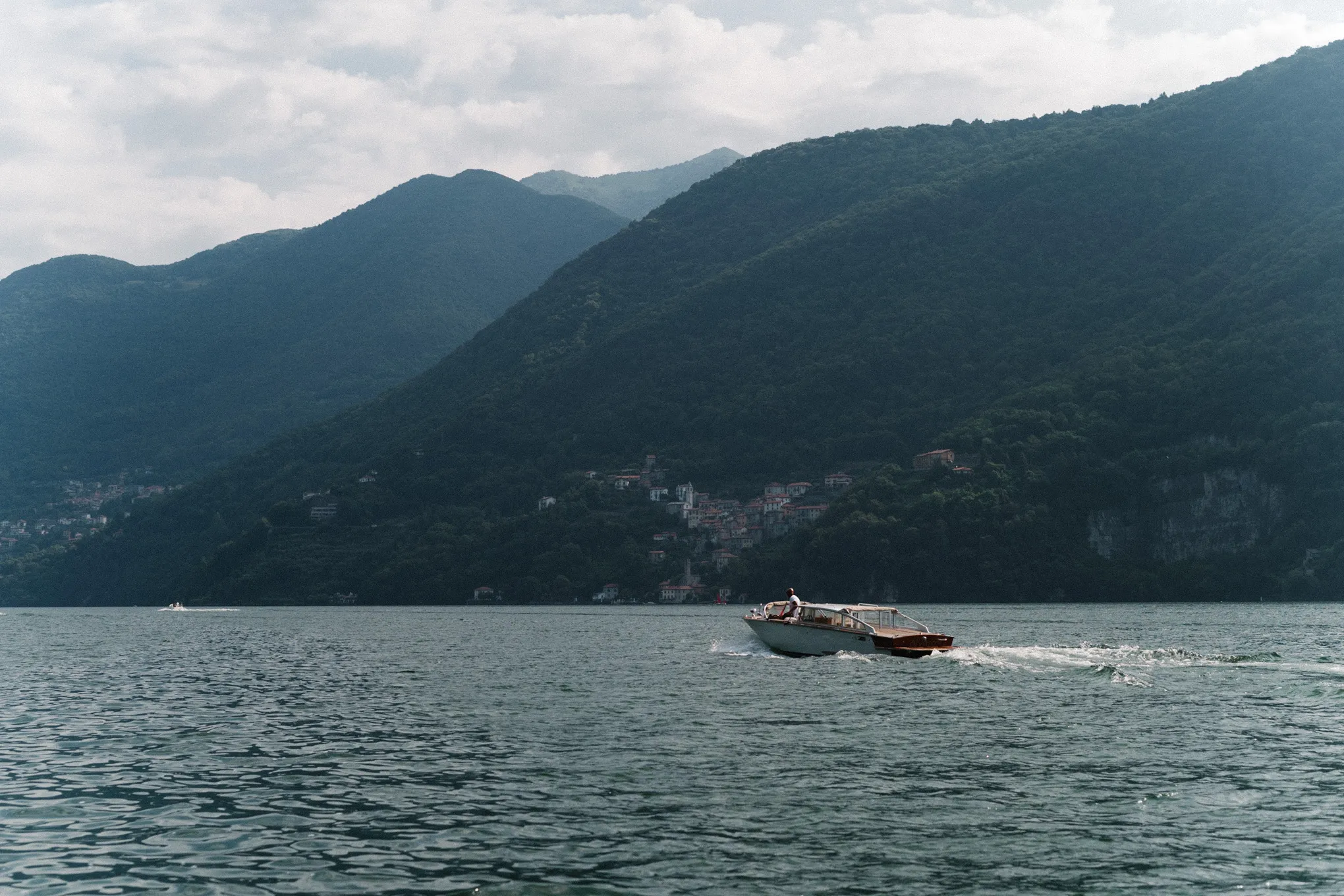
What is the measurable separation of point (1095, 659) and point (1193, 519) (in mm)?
111013

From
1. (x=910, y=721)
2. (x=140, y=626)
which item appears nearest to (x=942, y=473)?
(x=140, y=626)

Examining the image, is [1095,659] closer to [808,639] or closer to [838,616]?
[838,616]

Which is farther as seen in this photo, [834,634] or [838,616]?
[838,616]

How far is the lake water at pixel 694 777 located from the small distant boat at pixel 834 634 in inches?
49.4

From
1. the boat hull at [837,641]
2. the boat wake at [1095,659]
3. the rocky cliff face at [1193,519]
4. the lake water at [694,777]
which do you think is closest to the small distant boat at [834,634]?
the boat hull at [837,641]

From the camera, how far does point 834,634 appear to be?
64.2 m

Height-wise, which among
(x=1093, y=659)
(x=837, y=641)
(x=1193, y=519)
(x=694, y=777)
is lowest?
(x=694, y=777)

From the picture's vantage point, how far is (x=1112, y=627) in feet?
302

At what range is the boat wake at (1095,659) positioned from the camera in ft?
182

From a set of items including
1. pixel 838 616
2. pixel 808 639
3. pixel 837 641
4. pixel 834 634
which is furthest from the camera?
pixel 838 616

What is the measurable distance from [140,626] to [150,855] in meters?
113

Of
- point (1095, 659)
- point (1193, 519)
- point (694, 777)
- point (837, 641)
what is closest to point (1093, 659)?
point (1095, 659)

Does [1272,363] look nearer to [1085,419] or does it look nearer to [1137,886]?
[1085,419]

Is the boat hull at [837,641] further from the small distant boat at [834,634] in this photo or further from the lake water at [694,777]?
the lake water at [694,777]
